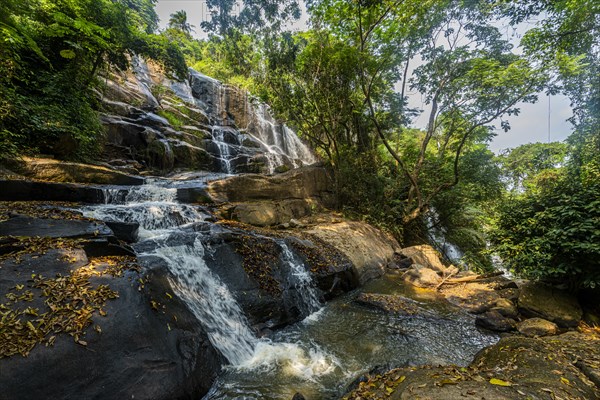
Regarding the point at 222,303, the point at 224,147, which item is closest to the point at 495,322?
the point at 222,303

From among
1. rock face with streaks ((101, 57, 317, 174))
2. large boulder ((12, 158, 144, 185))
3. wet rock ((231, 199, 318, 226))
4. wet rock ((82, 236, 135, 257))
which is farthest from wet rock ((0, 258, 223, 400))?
rock face with streaks ((101, 57, 317, 174))

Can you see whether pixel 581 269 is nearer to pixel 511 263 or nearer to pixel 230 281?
pixel 511 263

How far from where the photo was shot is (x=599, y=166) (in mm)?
5336

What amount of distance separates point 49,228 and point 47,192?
10.2 ft

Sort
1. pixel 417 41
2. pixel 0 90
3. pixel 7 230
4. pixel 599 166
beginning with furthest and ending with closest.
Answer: pixel 417 41, pixel 0 90, pixel 599 166, pixel 7 230

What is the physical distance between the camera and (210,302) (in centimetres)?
470

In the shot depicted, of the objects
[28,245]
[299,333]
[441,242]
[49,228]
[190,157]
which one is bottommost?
[441,242]

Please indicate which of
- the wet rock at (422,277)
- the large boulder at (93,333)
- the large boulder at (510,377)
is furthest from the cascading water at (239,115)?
the large boulder at (510,377)

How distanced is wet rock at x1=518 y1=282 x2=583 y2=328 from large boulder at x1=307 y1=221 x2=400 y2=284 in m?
4.11

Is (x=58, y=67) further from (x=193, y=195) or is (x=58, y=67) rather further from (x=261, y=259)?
(x=261, y=259)

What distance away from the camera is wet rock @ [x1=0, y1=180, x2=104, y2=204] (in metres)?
5.85

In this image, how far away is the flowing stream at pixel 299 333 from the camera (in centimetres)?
369

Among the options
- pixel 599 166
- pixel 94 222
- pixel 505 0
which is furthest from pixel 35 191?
pixel 505 0

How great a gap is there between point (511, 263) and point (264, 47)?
13.3 meters
